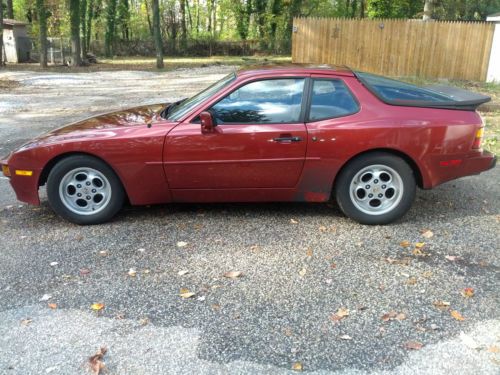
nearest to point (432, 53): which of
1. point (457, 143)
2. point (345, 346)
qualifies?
point (457, 143)

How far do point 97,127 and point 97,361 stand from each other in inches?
101

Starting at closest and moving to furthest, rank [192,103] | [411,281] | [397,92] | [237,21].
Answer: [411,281] < [397,92] < [192,103] < [237,21]

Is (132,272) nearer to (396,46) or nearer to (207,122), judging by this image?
(207,122)

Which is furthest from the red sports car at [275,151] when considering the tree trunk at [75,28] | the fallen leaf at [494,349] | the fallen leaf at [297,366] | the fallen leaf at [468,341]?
the tree trunk at [75,28]

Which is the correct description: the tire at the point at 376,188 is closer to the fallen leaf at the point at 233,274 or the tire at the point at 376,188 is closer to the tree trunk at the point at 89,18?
the fallen leaf at the point at 233,274

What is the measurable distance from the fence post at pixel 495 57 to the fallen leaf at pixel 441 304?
49.1 feet

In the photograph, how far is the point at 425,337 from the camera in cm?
298

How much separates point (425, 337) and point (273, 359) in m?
0.97

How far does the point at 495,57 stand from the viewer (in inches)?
631

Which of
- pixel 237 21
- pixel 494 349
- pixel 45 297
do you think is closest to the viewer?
pixel 494 349

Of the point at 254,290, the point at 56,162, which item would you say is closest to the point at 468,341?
the point at 254,290

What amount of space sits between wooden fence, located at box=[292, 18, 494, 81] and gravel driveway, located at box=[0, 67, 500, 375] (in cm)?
1281

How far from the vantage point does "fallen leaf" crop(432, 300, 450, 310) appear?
10.8 feet

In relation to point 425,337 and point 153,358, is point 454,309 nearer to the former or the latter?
point 425,337
